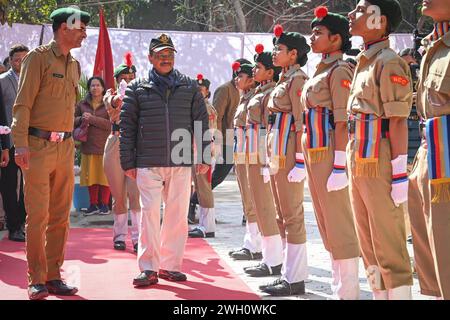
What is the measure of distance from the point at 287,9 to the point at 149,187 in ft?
51.4

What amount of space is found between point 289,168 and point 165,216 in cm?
117

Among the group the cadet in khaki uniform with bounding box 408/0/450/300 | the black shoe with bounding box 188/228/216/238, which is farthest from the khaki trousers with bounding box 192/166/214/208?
the cadet in khaki uniform with bounding box 408/0/450/300

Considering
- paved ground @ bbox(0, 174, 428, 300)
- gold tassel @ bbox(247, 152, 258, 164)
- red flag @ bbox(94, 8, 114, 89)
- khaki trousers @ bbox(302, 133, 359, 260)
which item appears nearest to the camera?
khaki trousers @ bbox(302, 133, 359, 260)

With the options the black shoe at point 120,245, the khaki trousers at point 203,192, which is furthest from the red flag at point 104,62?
the black shoe at point 120,245

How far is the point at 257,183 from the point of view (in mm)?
6559

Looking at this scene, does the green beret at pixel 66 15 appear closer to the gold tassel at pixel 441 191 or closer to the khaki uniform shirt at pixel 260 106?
the khaki uniform shirt at pixel 260 106

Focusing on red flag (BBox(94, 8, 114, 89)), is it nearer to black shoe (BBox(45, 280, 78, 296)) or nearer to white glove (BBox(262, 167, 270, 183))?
white glove (BBox(262, 167, 270, 183))

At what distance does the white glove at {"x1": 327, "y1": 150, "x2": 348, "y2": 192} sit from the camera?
4.70 meters

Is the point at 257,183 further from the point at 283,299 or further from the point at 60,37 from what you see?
the point at 60,37

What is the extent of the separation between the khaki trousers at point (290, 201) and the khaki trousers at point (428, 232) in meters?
1.62

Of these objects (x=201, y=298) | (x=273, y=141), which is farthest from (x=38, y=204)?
(x=273, y=141)

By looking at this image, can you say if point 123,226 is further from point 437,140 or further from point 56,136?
point 437,140

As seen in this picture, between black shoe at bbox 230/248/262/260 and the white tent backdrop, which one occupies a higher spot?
the white tent backdrop

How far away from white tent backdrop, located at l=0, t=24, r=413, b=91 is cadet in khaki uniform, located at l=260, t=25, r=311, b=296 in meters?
9.37
